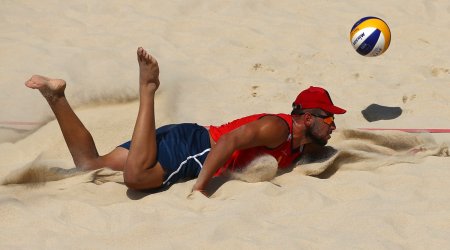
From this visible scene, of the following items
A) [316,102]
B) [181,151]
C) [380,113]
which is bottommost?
[181,151]

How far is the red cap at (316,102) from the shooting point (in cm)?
411

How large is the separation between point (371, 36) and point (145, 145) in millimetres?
2291

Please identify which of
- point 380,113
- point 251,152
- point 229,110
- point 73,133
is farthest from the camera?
point 229,110

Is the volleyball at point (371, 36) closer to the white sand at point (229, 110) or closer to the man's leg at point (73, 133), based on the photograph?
the white sand at point (229, 110)

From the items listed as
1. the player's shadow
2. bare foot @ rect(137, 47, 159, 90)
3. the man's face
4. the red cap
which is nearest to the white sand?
the player's shadow

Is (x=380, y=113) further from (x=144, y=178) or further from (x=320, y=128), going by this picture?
(x=144, y=178)

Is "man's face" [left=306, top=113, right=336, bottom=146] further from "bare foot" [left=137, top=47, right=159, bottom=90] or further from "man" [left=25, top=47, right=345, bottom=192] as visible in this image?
"bare foot" [left=137, top=47, right=159, bottom=90]

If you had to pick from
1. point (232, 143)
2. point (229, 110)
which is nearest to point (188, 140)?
point (232, 143)

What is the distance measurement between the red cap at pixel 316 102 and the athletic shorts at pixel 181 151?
585 millimetres

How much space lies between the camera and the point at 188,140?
4.21 m

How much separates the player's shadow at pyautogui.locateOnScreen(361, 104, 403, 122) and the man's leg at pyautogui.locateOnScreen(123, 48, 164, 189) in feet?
6.52

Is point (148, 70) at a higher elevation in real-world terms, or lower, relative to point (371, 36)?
lower

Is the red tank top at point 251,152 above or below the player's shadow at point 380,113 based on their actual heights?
below

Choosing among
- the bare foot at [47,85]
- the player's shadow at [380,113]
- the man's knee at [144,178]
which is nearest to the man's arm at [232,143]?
the man's knee at [144,178]
